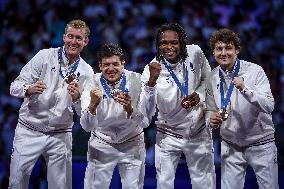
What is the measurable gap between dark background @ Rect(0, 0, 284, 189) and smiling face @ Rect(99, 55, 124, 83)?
2891 millimetres

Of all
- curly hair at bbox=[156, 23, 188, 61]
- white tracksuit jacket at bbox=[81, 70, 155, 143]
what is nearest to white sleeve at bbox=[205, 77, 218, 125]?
curly hair at bbox=[156, 23, 188, 61]

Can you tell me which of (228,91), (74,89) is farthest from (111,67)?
(228,91)

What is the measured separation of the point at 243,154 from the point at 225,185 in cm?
31

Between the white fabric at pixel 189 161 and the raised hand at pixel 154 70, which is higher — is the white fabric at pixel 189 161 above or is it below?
below

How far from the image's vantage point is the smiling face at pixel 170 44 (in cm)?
473

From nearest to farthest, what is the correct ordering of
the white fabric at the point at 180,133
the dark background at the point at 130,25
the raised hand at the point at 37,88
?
the raised hand at the point at 37,88
the white fabric at the point at 180,133
the dark background at the point at 130,25

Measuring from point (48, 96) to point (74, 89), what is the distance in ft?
1.09

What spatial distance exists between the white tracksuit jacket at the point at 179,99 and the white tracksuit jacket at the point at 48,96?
682 millimetres

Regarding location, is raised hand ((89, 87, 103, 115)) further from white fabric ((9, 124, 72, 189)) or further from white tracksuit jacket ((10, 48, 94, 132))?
white fabric ((9, 124, 72, 189))

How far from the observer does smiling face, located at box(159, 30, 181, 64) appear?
4.73 metres

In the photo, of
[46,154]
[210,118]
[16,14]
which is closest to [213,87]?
[210,118]

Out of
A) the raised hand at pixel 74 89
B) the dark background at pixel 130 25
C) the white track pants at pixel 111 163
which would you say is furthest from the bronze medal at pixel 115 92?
the dark background at pixel 130 25

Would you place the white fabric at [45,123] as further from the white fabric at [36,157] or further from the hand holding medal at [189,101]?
the hand holding medal at [189,101]

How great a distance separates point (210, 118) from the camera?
4.61 metres
